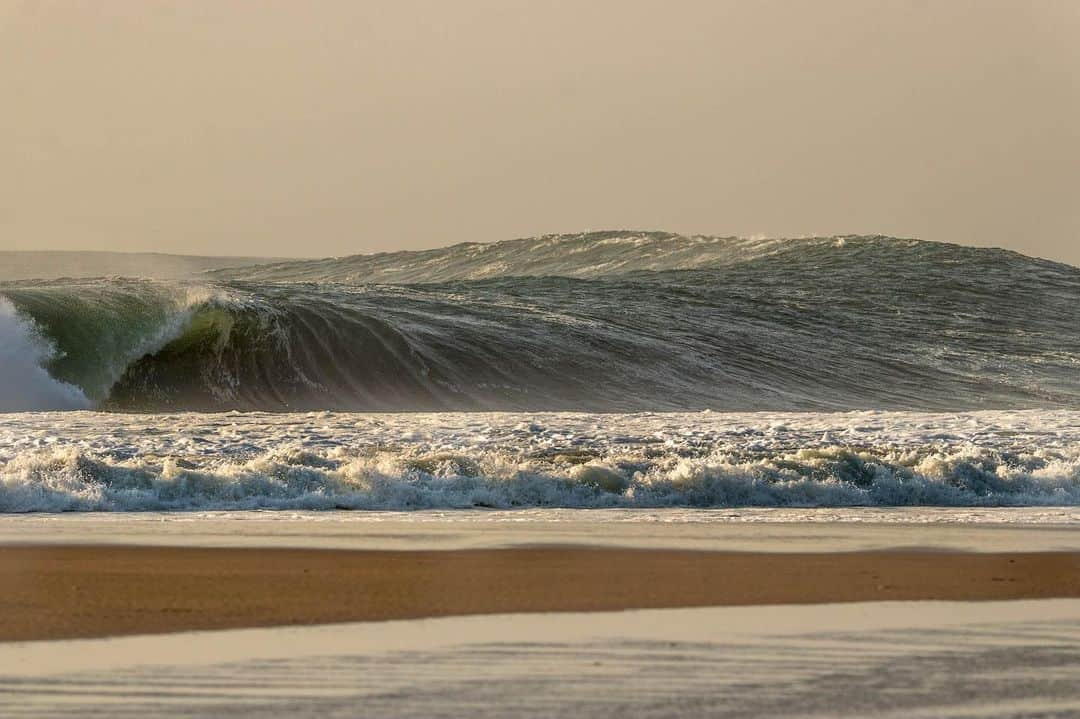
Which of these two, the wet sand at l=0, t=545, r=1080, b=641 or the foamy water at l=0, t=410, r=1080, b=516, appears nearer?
the wet sand at l=0, t=545, r=1080, b=641

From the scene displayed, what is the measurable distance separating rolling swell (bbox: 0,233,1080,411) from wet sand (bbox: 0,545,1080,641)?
1296 centimetres

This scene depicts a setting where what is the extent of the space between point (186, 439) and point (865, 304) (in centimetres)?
2453

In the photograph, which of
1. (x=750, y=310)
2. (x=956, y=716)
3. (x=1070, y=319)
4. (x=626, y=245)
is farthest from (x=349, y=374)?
(x=626, y=245)

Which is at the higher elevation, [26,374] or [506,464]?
[26,374]

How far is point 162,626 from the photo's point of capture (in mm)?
5762

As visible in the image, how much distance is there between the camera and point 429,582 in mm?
6980

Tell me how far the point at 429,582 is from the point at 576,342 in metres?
18.6

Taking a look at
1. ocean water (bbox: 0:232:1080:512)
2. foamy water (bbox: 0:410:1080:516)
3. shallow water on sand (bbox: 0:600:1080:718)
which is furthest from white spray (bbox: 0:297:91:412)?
shallow water on sand (bbox: 0:600:1080:718)

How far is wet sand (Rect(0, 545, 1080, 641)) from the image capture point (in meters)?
6.08

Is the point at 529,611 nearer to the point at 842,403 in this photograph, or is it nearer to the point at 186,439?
the point at 186,439

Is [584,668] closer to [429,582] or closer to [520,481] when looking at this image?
[429,582]

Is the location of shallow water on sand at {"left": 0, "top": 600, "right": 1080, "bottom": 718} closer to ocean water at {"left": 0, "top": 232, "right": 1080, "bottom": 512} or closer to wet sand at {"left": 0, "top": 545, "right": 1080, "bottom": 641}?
wet sand at {"left": 0, "top": 545, "right": 1080, "bottom": 641}

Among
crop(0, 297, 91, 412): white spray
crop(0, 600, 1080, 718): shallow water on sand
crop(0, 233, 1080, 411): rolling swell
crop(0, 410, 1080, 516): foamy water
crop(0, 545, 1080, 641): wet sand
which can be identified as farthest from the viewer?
A: crop(0, 233, 1080, 411): rolling swell

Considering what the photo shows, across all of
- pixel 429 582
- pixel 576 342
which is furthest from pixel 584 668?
pixel 576 342
